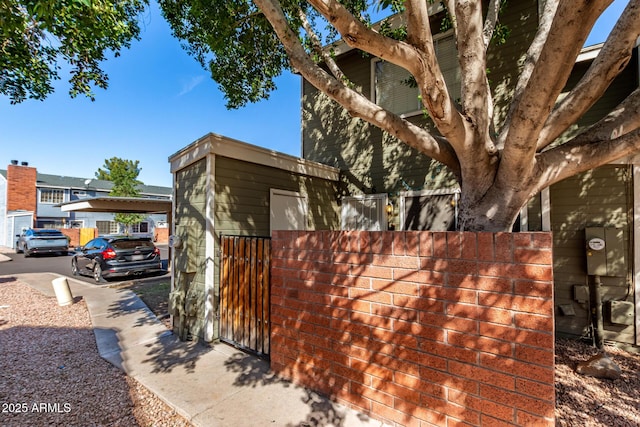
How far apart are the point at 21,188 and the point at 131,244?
23727 mm

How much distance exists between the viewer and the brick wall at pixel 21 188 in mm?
22531

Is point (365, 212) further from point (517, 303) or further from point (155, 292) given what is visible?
point (155, 292)

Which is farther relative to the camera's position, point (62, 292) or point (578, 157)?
point (62, 292)

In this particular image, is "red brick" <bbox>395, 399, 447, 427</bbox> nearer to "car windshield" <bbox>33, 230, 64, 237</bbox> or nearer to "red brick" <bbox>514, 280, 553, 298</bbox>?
"red brick" <bbox>514, 280, 553, 298</bbox>

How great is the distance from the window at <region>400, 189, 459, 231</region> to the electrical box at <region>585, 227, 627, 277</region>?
1980 mm

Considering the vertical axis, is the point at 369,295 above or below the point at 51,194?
below

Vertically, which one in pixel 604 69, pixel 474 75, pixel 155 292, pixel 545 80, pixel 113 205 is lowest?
pixel 155 292

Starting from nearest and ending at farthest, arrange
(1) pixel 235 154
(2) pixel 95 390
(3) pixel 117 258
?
(2) pixel 95 390 → (1) pixel 235 154 → (3) pixel 117 258

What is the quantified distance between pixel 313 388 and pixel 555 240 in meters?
4.63

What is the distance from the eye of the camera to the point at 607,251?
166 inches

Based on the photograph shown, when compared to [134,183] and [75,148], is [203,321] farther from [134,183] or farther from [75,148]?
[134,183]

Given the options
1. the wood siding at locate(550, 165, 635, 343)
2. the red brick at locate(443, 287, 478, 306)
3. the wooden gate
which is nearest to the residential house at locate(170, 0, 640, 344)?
the wood siding at locate(550, 165, 635, 343)

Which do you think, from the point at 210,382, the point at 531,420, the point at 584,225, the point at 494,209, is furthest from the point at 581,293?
the point at 210,382

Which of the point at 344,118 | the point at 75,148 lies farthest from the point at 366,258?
the point at 75,148
